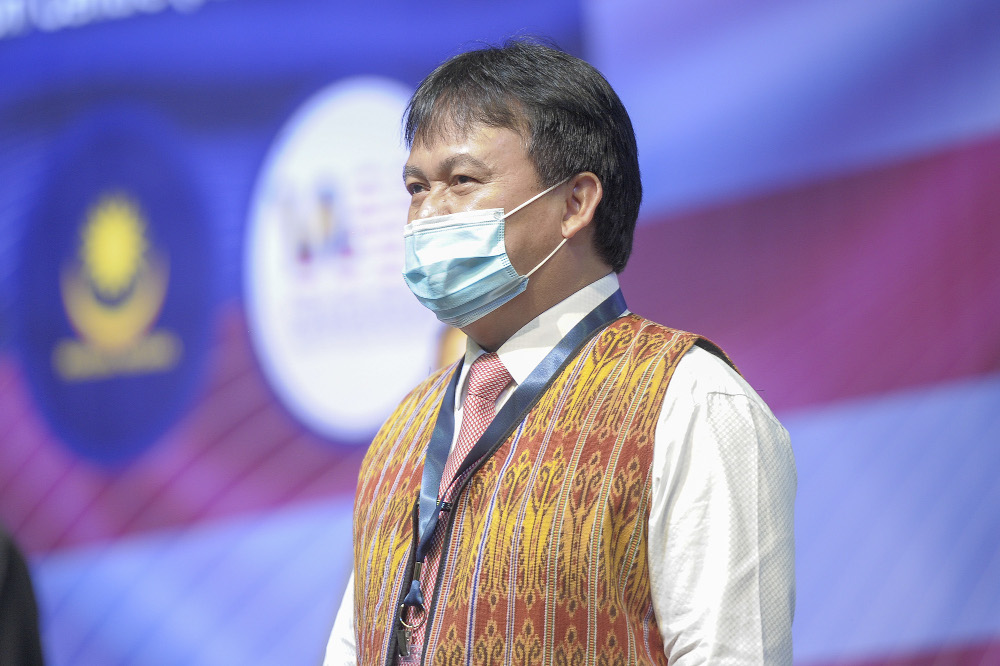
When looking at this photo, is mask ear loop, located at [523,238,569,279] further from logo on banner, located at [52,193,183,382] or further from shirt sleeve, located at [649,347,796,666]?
logo on banner, located at [52,193,183,382]

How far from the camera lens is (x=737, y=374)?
60.5 inches

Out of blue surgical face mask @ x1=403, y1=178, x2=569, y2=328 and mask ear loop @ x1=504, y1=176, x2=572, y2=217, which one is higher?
mask ear loop @ x1=504, y1=176, x2=572, y2=217

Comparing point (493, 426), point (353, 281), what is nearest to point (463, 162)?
point (493, 426)

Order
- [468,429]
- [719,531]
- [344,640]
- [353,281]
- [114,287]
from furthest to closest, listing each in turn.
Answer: [114,287]
[353,281]
[344,640]
[468,429]
[719,531]

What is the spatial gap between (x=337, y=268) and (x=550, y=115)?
1.46 metres

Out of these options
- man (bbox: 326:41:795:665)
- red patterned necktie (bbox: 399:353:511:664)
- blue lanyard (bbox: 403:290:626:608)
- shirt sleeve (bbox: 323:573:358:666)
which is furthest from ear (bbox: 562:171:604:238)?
shirt sleeve (bbox: 323:573:358:666)

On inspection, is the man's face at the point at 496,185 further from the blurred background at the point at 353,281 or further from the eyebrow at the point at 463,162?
the blurred background at the point at 353,281

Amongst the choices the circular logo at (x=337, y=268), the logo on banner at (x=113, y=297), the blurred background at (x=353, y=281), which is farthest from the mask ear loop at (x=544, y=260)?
the logo on banner at (x=113, y=297)

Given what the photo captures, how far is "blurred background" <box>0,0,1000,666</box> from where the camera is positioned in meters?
2.33

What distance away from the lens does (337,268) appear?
9.84 feet

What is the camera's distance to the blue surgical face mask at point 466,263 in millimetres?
1611

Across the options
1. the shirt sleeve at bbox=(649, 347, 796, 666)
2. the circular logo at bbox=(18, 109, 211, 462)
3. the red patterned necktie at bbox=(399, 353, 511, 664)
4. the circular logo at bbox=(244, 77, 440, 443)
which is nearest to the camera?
the shirt sleeve at bbox=(649, 347, 796, 666)

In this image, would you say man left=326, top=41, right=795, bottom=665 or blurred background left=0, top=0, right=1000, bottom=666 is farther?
blurred background left=0, top=0, right=1000, bottom=666

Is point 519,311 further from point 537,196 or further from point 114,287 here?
point 114,287
